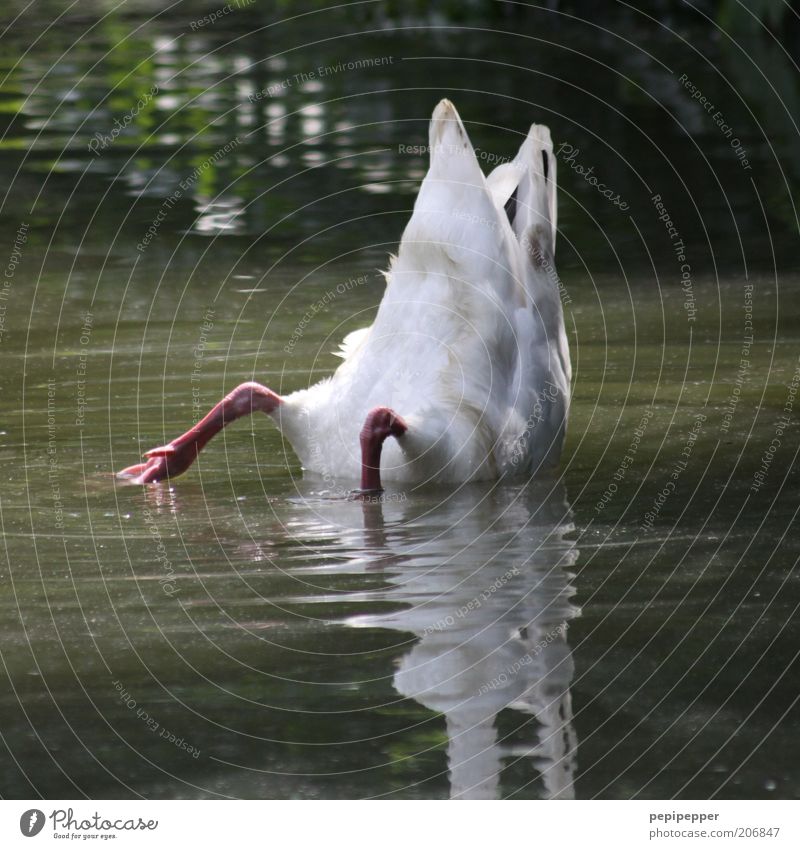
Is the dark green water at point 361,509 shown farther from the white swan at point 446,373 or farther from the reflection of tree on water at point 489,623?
the white swan at point 446,373

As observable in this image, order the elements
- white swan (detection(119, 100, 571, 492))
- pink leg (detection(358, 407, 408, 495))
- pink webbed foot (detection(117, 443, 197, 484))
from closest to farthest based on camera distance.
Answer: pink leg (detection(358, 407, 408, 495))
white swan (detection(119, 100, 571, 492))
pink webbed foot (detection(117, 443, 197, 484))

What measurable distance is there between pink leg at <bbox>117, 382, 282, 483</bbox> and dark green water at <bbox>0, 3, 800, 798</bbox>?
0.11m

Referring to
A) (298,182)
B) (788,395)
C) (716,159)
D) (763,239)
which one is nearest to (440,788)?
→ (788,395)

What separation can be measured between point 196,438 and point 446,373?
121 centimetres

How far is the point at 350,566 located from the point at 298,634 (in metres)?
0.73

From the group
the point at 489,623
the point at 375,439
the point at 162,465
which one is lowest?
the point at 489,623

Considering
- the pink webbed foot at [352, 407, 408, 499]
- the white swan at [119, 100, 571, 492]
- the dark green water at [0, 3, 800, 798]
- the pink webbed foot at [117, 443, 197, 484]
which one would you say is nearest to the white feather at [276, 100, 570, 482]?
the white swan at [119, 100, 571, 492]

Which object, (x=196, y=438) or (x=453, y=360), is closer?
(x=453, y=360)

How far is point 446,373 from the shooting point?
7.11m

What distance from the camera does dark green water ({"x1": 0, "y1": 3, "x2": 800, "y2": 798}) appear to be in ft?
15.5

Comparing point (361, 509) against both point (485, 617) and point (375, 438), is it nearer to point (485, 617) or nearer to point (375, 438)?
point (375, 438)

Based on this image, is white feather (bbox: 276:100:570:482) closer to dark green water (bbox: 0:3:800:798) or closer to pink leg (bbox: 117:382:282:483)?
pink leg (bbox: 117:382:282:483)

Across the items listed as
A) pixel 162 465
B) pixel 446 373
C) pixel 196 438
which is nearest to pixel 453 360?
pixel 446 373

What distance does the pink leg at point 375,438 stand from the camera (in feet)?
21.9
